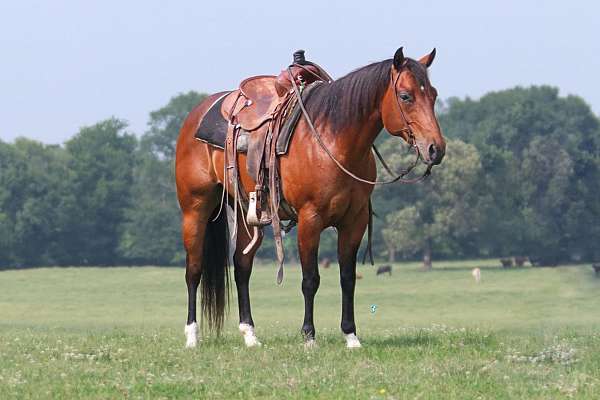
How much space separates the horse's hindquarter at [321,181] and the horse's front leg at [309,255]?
135 millimetres

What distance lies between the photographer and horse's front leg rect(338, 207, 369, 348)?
1283 centimetres

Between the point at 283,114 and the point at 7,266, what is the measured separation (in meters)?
86.4

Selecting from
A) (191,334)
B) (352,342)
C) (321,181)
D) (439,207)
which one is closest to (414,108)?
(321,181)

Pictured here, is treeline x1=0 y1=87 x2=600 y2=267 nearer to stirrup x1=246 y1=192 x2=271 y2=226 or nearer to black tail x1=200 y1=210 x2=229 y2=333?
black tail x1=200 y1=210 x2=229 y2=333

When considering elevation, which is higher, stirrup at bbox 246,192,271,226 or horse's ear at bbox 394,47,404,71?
horse's ear at bbox 394,47,404,71

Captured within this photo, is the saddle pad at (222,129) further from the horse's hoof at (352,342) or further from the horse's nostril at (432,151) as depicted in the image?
the horse's hoof at (352,342)

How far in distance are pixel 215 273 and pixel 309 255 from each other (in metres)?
2.57

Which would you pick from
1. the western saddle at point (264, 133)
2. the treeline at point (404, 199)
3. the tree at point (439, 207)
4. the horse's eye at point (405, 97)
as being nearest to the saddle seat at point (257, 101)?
the western saddle at point (264, 133)

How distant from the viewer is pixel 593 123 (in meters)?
119

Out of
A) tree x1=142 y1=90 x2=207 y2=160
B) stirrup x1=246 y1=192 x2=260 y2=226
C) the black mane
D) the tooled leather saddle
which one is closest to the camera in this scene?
the black mane

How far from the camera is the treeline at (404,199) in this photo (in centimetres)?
9425

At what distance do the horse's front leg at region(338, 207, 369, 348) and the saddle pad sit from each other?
1.17m

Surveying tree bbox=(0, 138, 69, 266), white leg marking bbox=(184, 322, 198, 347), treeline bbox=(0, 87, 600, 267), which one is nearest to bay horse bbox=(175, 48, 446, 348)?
white leg marking bbox=(184, 322, 198, 347)

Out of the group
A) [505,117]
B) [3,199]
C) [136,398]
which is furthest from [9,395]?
[505,117]
